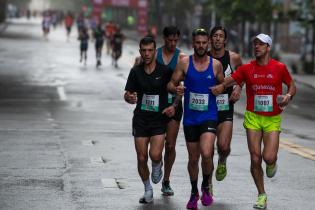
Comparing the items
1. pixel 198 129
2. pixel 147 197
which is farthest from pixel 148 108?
pixel 147 197

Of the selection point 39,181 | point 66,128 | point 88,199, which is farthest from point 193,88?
point 66,128

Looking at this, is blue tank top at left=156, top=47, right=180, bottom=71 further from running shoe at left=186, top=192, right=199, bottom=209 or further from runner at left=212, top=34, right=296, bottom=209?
running shoe at left=186, top=192, right=199, bottom=209

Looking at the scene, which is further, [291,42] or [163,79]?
[291,42]

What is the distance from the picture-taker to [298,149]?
17.1m

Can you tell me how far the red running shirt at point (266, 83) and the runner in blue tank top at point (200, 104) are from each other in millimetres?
325

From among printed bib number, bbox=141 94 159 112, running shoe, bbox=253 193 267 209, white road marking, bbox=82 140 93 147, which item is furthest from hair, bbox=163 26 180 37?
white road marking, bbox=82 140 93 147

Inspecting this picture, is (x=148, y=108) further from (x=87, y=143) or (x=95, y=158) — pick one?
(x=87, y=143)

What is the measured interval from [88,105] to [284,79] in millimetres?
16114

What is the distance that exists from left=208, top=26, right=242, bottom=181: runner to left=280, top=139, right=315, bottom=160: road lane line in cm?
382

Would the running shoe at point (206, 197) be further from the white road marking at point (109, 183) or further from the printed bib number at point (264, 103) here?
the white road marking at point (109, 183)

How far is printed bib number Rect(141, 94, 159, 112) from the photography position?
A: 1129 centimetres

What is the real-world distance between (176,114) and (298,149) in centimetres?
585

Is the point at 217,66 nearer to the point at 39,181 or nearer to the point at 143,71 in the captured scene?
the point at 143,71

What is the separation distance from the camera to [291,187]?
1256 cm
